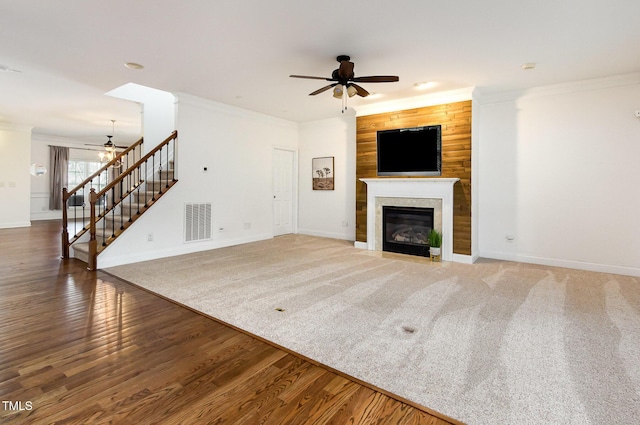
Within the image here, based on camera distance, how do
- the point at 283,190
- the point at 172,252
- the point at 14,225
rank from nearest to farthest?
the point at 172,252 < the point at 283,190 < the point at 14,225

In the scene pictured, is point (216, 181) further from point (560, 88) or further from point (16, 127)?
point (16, 127)

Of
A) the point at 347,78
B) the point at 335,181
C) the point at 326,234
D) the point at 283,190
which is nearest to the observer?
the point at 347,78

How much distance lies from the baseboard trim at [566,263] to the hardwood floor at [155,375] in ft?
14.9

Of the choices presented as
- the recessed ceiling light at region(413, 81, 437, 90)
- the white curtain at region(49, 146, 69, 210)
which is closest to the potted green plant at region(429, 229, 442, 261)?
the recessed ceiling light at region(413, 81, 437, 90)

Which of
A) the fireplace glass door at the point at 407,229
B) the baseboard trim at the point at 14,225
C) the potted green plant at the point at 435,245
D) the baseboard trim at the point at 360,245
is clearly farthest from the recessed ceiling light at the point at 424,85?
the baseboard trim at the point at 14,225

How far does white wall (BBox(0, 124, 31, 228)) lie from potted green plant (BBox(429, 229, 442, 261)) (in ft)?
36.2

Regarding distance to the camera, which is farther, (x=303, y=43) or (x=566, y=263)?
(x=566, y=263)

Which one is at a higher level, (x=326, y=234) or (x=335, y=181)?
(x=335, y=181)

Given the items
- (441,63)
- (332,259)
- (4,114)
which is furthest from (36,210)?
(441,63)

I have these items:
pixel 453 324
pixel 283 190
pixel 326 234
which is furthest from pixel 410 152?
pixel 453 324

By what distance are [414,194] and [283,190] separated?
3.42 m

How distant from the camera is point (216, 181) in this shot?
6.38 meters

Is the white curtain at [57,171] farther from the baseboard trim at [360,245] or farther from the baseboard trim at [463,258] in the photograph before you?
the baseboard trim at [463,258]

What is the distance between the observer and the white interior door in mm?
7781
